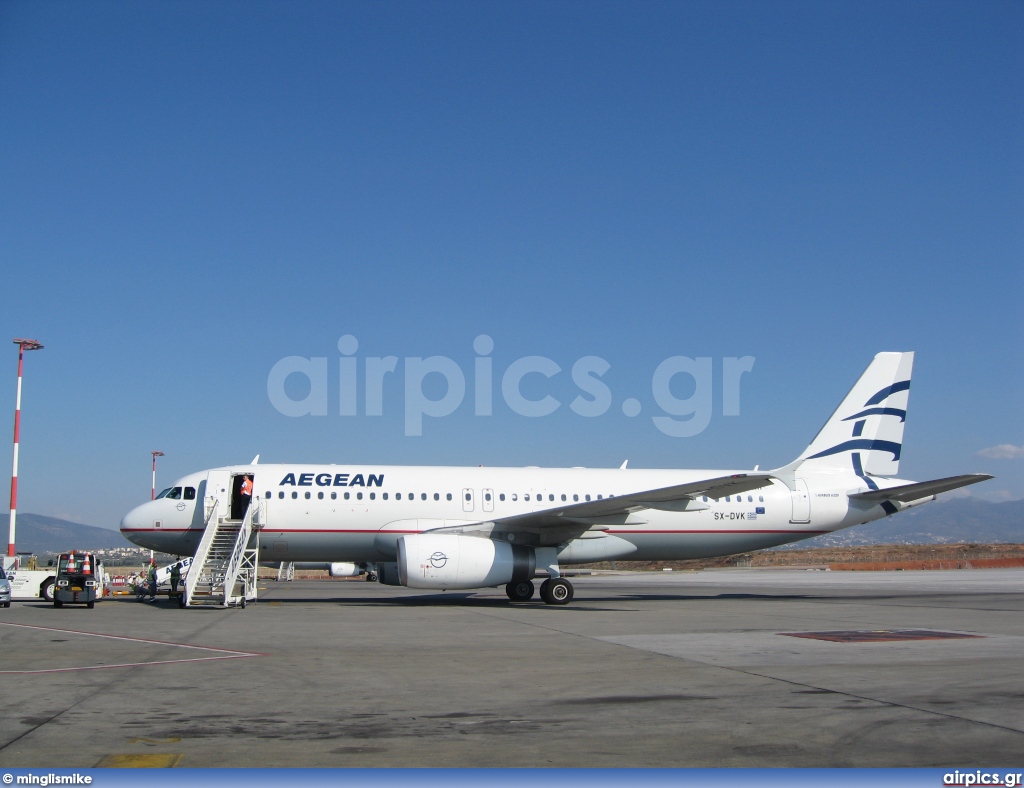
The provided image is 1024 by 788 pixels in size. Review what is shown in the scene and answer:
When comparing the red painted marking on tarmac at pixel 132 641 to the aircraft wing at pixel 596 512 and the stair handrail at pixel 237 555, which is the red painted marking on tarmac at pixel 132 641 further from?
the aircraft wing at pixel 596 512

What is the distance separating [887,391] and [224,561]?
20168 millimetres

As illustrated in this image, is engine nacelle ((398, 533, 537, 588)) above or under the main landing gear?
above

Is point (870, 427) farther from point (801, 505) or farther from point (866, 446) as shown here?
point (801, 505)

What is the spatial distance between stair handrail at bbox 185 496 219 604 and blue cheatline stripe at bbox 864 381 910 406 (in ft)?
63.9

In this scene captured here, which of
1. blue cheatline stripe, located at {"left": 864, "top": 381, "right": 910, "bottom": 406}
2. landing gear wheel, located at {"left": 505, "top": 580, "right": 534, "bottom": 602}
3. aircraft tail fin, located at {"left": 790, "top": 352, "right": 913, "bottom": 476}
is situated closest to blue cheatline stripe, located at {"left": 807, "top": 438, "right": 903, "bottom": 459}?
aircraft tail fin, located at {"left": 790, "top": 352, "right": 913, "bottom": 476}

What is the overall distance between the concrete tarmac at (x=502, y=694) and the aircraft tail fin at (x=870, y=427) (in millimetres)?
9674

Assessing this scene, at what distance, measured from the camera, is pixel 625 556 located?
25141mm

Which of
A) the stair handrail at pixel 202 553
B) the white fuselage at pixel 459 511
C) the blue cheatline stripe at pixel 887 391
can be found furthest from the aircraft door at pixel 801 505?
the stair handrail at pixel 202 553

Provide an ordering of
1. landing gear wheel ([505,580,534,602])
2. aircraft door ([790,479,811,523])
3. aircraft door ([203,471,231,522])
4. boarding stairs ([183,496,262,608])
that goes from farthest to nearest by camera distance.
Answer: aircraft door ([790,479,811,523]), landing gear wheel ([505,580,534,602]), aircraft door ([203,471,231,522]), boarding stairs ([183,496,262,608])

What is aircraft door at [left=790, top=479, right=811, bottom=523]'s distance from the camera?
85.1 ft

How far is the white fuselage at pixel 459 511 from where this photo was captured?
2327 cm

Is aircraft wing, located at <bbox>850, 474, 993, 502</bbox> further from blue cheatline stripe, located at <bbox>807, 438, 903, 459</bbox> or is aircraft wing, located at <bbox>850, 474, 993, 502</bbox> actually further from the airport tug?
the airport tug

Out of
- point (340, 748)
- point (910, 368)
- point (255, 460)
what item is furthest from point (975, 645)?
point (255, 460)

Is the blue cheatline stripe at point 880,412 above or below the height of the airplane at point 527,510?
above
